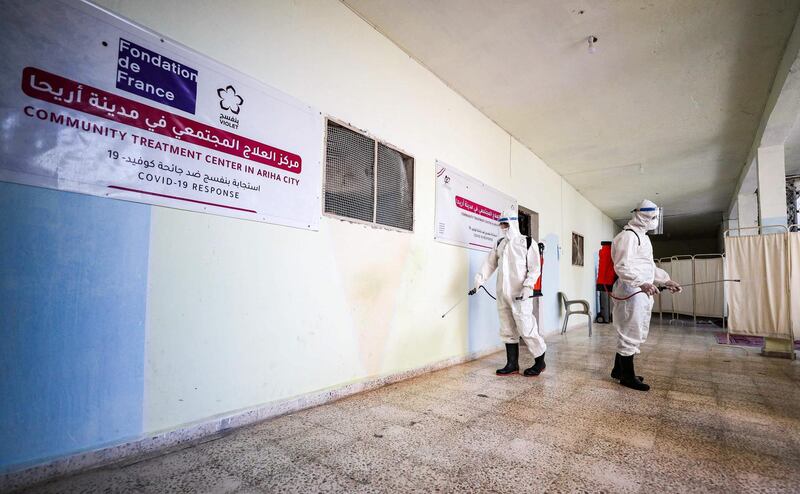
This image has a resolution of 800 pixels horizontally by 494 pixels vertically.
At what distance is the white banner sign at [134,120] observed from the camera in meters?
1.46

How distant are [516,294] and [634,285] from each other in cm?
92

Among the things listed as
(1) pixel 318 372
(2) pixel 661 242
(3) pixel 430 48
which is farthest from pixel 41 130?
(2) pixel 661 242

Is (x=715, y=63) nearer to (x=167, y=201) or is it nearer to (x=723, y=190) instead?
(x=167, y=201)

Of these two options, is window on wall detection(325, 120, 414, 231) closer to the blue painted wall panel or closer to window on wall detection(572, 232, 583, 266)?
the blue painted wall panel

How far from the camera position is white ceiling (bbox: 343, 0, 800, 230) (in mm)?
2822

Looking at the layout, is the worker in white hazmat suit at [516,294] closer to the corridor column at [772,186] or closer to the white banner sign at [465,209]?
the white banner sign at [465,209]

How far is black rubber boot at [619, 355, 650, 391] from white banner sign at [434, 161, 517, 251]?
70.7 inches

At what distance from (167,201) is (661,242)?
1918cm

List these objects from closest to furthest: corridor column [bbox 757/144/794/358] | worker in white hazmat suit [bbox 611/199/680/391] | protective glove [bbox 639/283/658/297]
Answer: protective glove [bbox 639/283/658/297], worker in white hazmat suit [bbox 611/199/680/391], corridor column [bbox 757/144/794/358]

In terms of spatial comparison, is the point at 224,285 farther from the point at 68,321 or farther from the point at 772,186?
the point at 772,186

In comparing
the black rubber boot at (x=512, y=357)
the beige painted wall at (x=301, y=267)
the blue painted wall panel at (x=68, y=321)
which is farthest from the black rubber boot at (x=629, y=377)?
the blue painted wall panel at (x=68, y=321)

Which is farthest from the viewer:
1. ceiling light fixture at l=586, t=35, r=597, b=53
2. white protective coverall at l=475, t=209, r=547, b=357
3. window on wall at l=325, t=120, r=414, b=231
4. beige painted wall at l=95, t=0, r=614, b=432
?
white protective coverall at l=475, t=209, r=547, b=357

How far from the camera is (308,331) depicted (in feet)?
7.80

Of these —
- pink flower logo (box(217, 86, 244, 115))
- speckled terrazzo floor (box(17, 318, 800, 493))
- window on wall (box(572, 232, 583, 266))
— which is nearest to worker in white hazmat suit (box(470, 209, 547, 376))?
speckled terrazzo floor (box(17, 318, 800, 493))
